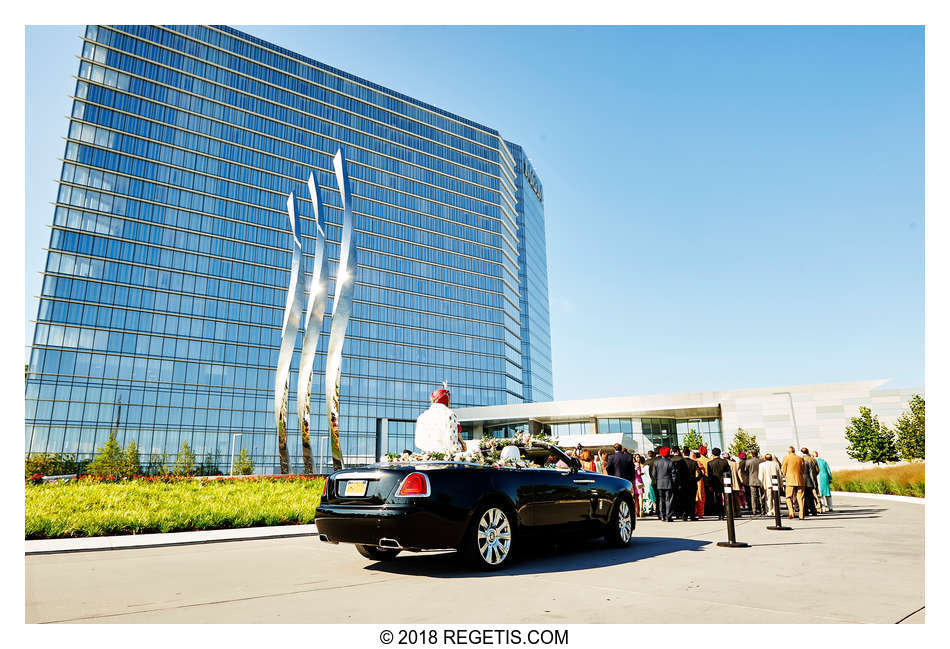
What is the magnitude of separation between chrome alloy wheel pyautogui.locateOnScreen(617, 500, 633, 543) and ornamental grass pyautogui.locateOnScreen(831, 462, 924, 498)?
18.8m

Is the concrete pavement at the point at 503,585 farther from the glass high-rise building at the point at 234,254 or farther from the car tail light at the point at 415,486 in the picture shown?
the glass high-rise building at the point at 234,254

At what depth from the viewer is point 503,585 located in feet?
16.7

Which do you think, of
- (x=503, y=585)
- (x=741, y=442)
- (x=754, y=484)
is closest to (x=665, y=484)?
(x=754, y=484)

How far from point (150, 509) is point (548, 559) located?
29.2ft

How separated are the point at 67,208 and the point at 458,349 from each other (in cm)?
5193

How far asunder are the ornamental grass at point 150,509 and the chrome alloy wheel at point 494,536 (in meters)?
7.97

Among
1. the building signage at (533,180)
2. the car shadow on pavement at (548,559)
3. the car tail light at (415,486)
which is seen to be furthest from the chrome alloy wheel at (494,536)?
the building signage at (533,180)

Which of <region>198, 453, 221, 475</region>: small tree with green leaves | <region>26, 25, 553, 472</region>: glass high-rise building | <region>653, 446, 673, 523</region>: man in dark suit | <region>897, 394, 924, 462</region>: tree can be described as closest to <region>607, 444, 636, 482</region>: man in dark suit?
<region>653, 446, 673, 523</region>: man in dark suit

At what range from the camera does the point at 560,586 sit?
5020 millimetres

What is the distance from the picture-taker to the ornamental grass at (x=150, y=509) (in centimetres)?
1030

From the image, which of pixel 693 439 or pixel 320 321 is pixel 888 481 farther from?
pixel 693 439

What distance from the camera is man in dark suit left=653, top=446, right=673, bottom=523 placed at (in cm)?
1341
